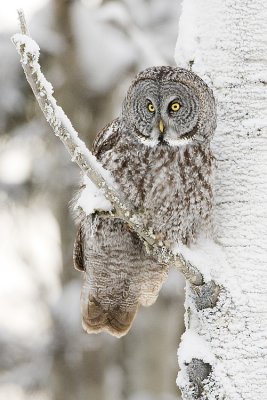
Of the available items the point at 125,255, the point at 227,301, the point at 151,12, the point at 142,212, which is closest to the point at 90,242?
the point at 125,255

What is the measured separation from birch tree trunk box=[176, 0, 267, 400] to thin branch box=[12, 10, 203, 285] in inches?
5.4

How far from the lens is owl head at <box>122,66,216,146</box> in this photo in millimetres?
2764

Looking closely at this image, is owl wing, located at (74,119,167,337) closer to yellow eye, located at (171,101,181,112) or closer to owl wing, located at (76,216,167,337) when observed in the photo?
owl wing, located at (76,216,167,337)

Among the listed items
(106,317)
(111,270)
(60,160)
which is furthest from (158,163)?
(60,160)

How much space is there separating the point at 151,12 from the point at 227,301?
5.43 meters

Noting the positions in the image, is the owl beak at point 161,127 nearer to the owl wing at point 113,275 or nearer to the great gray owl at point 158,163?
the great gray owl at point 158,163

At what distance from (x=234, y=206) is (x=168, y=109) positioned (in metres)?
0.63

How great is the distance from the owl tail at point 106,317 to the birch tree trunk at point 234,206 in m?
0.93

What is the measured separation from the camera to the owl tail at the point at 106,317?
3.46m

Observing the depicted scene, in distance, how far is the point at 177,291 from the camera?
24.0 ft

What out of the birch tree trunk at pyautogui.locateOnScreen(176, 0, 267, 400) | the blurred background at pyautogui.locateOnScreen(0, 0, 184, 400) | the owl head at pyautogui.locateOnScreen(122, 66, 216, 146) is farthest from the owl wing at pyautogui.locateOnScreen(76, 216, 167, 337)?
the blurred background at pyautogui.locateOnScreen(0, 0, 184, 400)

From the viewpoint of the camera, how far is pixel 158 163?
2857mm

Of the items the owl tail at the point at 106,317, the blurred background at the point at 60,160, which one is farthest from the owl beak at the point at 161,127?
the blurred background at the point at 60,160

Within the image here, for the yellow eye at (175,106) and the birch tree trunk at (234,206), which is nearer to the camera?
the birch tree trunk at (234,206)
